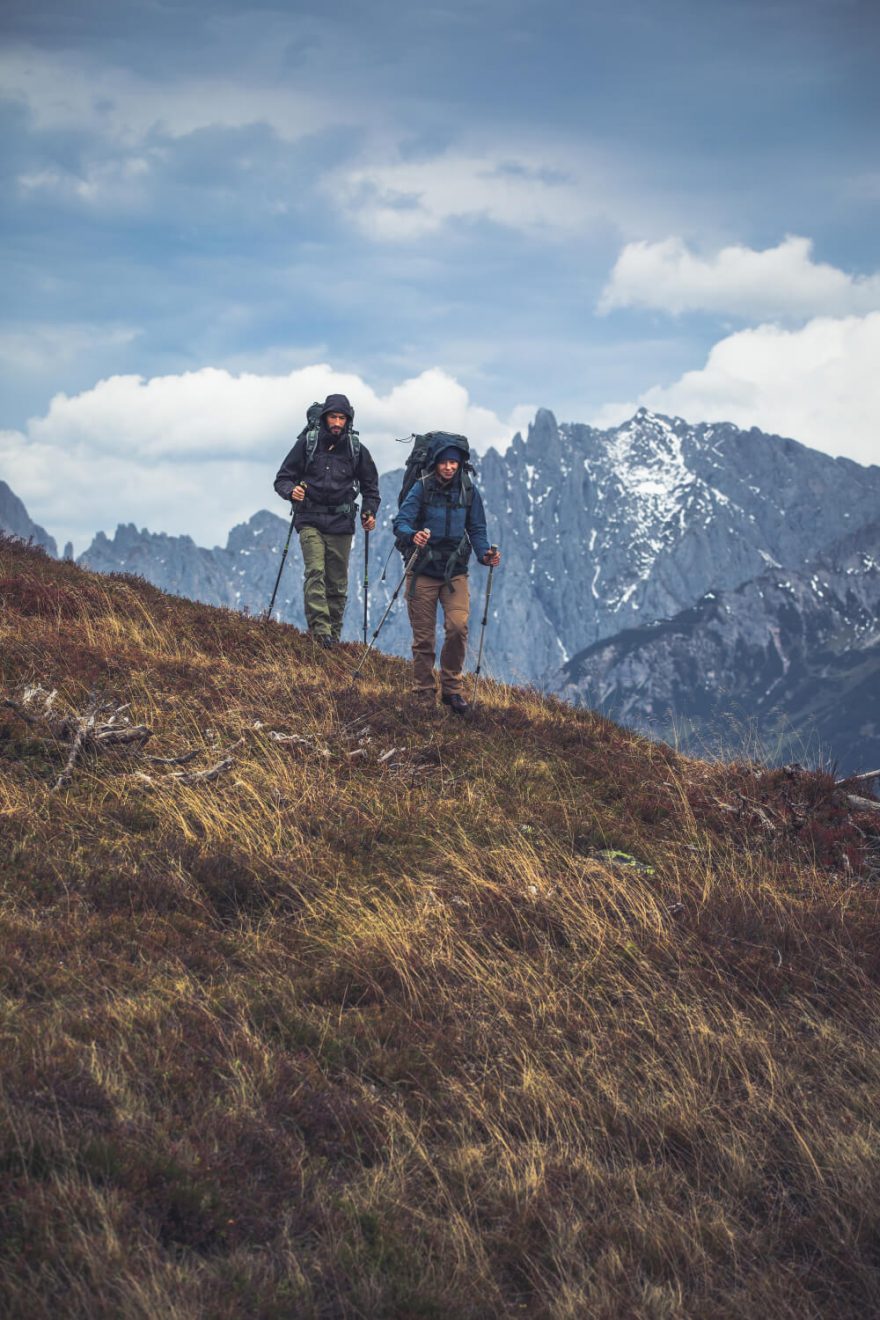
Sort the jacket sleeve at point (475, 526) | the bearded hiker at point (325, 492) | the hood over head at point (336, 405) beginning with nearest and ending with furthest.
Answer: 1. the jacket sleeve at point (475, 526)
2. the hood over head at point (336, 405)
3. the bearded hiker at point (325, 492)

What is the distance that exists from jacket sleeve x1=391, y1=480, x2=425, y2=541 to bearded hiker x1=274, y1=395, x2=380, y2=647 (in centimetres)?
252

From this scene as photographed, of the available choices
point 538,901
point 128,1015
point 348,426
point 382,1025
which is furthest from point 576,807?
point 348,426

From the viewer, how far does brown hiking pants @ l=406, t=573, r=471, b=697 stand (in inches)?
522

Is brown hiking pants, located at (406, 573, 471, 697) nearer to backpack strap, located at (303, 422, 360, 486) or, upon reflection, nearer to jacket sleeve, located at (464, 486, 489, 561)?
jacket sleeve, located at (464, 486, 489, 561)

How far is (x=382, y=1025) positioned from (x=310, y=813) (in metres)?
3.15

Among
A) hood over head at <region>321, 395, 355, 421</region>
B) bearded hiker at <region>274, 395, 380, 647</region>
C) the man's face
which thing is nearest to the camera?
the man's face

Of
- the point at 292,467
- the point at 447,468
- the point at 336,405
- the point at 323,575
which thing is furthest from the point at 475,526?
the point at 292,467

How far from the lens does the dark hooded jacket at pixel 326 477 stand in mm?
15664

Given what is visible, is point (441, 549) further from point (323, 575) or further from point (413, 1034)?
point (413, 1034)

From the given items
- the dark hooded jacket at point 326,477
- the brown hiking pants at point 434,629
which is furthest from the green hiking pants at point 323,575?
the brown hiking pants at point 434,629

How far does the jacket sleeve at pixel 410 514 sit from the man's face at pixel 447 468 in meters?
0.34

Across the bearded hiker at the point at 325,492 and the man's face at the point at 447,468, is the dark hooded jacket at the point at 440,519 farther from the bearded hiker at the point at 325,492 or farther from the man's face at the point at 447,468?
the bearded hiker at the point at 325,492

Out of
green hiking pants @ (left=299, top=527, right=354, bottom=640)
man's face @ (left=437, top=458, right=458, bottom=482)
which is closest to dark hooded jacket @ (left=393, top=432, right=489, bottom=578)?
man's face @ (left=437, top=458, right=458, bottom=482)

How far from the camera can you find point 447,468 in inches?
516
